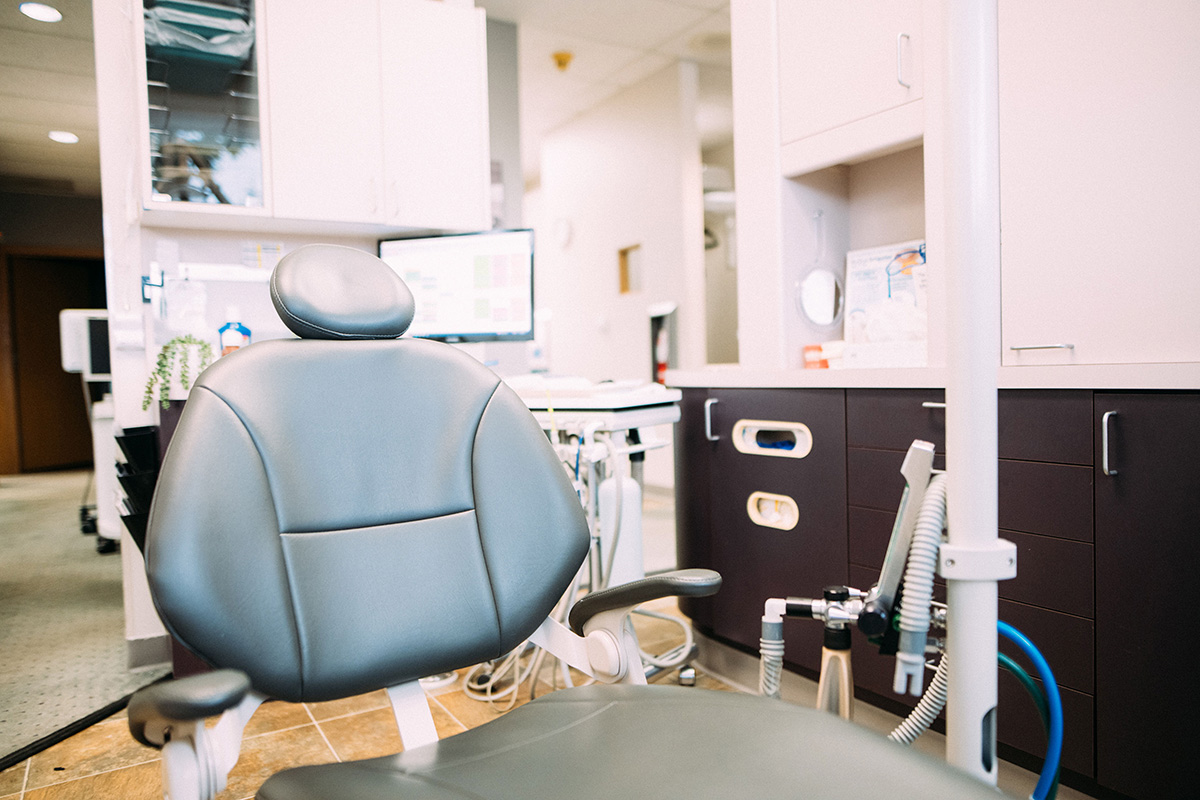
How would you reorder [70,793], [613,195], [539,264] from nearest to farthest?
[70,793]
[613,195]
[539,264]

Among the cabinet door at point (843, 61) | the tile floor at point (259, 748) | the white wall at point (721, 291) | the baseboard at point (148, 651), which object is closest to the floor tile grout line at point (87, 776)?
the tile floor at point (259, 748)

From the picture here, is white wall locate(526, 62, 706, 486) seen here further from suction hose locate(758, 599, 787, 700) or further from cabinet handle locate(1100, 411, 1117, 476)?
suction hose locate(758, 599, 787, 700)

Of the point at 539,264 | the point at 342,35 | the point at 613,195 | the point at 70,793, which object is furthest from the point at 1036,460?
the point at 539,264

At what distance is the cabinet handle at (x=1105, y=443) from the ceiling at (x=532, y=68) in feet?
8.82

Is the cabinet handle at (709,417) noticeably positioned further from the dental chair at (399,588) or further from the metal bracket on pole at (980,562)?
the metal bracket on pole at (980,562)

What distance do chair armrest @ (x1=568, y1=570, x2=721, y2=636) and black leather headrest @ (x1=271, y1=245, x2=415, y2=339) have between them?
1.56ft

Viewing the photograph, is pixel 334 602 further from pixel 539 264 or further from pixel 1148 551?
pixel 539 264

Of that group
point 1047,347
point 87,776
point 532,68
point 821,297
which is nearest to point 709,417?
point 821,297

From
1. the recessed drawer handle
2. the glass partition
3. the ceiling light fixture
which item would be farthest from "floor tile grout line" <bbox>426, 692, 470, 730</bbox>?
the ceiling light fixture

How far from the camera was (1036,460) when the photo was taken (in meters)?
1.37

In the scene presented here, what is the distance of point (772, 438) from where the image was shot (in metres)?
2.00

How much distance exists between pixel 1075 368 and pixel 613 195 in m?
4.66

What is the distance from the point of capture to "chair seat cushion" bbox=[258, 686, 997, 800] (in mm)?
715

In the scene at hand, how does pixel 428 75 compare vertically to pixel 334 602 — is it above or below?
above
